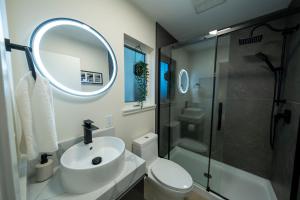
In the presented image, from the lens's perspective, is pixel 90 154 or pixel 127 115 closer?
pixel 90 154

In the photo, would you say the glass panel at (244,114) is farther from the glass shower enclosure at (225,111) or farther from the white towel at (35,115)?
the white towel at (35,115)

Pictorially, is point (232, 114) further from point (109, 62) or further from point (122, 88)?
point (109, 62)

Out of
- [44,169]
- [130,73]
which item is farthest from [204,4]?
[44,169]

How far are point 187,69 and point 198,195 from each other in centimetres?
189

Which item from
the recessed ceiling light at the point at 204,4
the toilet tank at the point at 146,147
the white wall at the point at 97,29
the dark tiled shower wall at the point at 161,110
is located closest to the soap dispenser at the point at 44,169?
the white wall at the point at 97,29

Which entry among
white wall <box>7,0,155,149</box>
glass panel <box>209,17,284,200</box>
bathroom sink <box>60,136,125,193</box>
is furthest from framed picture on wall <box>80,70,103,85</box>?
glass panel <box>209,17,284,200</box>

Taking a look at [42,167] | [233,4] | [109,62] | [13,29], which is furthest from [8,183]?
[233,4]

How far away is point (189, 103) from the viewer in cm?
212

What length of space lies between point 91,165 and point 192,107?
178 cm

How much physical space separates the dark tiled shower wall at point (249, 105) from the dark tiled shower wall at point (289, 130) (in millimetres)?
182

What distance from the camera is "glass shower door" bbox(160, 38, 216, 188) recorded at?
6.14 ft

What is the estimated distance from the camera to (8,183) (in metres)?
0.24

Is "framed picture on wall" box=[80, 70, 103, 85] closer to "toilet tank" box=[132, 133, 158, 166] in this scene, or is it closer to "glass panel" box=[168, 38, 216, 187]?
→ "toilet tank" box=[132, 133, 158, 166]

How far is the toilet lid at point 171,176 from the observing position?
1.16m
